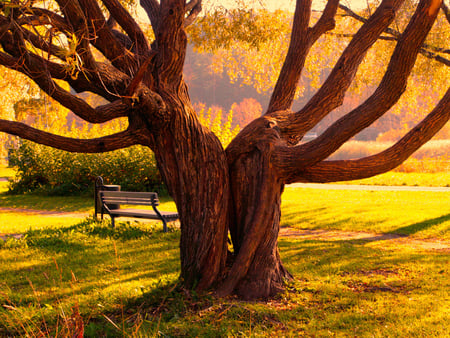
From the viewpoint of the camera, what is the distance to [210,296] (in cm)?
→ 523

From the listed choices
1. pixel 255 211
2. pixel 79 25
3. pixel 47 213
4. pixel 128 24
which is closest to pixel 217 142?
pixel 255 211

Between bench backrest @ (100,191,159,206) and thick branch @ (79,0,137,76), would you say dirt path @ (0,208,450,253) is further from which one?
thick branch @ (79,0,137,76)

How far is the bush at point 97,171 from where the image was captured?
58.7ft

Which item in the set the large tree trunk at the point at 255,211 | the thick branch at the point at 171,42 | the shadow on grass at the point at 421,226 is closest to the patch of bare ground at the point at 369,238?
the shadow on grass at the point at 421,226

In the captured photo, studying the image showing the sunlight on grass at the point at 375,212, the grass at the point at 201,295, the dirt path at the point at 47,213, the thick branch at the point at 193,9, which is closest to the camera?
the grass at the point at 201,295

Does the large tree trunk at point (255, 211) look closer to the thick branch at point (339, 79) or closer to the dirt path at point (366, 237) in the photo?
the thick branch at point (339, 79)

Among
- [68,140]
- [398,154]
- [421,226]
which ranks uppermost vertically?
[68,140]

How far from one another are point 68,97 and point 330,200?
11.7 m

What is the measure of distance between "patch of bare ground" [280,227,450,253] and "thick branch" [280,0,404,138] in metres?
4.35

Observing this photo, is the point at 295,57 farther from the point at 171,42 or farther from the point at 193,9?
the point at 193,9

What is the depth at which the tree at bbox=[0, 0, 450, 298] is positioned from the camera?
5078 millimetres

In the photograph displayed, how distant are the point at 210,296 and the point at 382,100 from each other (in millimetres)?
2886

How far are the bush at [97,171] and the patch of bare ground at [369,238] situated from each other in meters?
7.95

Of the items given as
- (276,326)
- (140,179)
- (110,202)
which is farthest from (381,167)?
(140,179)
